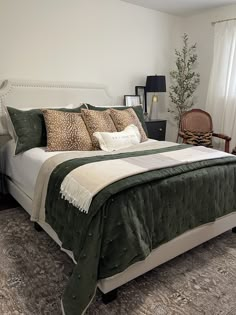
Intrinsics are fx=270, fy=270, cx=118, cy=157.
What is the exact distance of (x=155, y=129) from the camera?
398cm

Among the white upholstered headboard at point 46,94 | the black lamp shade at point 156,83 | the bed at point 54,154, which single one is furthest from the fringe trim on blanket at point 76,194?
the black lamp shade at point 156,83

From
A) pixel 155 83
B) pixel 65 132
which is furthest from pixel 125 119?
pixel 155 83

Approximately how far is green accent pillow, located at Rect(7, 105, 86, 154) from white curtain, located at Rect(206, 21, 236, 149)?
2643mm

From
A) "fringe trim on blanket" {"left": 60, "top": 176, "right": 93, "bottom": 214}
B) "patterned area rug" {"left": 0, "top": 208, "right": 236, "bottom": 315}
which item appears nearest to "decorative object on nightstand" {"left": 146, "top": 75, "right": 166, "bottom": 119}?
"patterned area rug" {"left": 0, "top": 208, "right": 236, "bottom": 315}

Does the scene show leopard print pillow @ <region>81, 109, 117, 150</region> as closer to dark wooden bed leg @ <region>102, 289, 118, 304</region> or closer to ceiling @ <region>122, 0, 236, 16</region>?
dark wooden bed leg @ <region>102, 289, 118, 304</region>

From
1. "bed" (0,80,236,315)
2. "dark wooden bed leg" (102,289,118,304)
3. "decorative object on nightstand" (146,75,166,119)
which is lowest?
"dark wooden bed leg" (102,289,118,304)

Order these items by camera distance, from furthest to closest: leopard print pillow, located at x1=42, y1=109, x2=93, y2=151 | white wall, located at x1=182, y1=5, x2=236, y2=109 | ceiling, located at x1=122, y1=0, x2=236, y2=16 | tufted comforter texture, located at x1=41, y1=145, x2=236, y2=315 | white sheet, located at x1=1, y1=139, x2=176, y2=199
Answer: white wall, located at x1=182, y1=5, x2=236, y2=109 < ceiling, located at x1=122, y1=0, x2=236, y2=16 < leopard print pillow, located at x1=42, y1=109, x2=93, y2=151 < white sheet, located at x1=1, y1=139, x2=176, y2=199 < tufted comforter texture, located at x1=41, y1=145, x2=236, y2=315

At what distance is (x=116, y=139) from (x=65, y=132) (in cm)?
50

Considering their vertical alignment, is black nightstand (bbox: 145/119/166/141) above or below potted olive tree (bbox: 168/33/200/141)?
below

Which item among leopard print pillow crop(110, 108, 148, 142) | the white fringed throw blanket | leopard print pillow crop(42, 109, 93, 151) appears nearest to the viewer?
the white fringed throw blanket

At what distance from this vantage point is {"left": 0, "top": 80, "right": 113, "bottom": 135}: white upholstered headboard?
9.71 feet

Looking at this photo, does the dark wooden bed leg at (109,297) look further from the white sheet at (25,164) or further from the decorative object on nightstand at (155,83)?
the decorative object on nightstand at (155,83)

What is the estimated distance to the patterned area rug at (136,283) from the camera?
157cm

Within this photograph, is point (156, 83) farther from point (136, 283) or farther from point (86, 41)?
point (136, 283)
